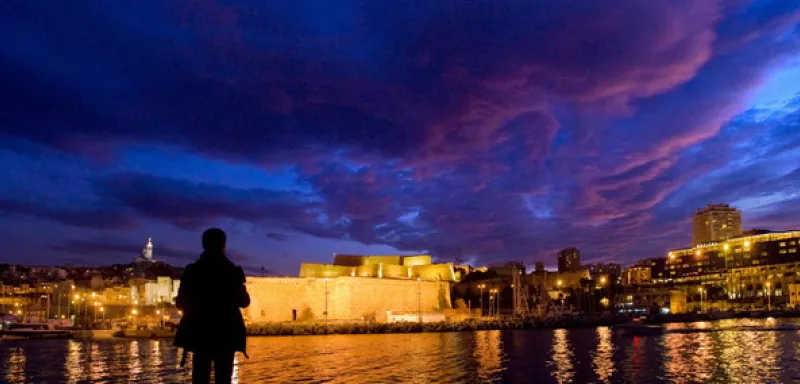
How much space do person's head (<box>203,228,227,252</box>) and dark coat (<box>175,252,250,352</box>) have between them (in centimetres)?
13

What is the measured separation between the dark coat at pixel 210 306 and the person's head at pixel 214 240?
125 mm

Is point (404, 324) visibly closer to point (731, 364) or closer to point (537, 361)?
point (537, 361)

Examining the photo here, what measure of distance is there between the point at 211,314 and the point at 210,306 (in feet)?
0.22

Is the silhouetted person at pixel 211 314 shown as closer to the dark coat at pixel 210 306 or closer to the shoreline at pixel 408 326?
→ the dark coat at pixel 210 306

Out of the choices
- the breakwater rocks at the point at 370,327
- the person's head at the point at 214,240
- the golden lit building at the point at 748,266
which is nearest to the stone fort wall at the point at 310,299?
the breakwater rocks at the point at 370,327

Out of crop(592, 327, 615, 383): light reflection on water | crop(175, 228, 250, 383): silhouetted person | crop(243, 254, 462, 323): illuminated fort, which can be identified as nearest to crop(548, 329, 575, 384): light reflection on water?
crop(592, 327, 615, 383): light reflection on water

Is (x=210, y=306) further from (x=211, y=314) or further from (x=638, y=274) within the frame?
(x=638, y=274)

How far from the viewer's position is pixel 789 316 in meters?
90.7

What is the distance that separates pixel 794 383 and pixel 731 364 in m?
5.54

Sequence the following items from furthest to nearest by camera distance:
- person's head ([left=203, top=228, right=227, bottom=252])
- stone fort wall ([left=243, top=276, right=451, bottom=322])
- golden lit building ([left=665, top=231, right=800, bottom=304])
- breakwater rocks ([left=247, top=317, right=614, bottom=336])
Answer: golden lit building ([left=665, top=231, right=800, bottom=304]) < stone fort wall ([left=243, top=276, right=451, bottom=322]) < breakwater rocks ([left=247, top=317, right=614, bottom=336]) < person's head ([left=203, top=228, right=227, bottom=252])

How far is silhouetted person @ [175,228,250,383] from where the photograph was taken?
525 cm

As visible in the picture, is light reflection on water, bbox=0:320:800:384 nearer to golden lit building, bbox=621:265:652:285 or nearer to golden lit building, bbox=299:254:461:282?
golden lit building, bbox=299:254:461:282

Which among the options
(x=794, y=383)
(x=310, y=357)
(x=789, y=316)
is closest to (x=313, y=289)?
(x=310, y=357)

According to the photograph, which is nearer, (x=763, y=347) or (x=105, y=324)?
(x=763, y=347)
